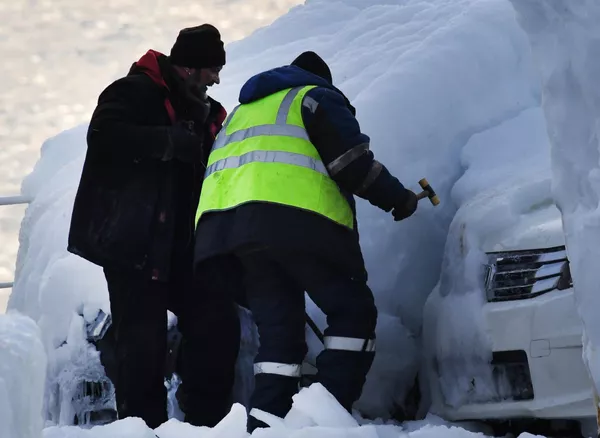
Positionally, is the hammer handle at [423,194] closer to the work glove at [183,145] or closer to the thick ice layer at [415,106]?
the thick ice layer at [415,106]

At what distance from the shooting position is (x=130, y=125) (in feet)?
12.2

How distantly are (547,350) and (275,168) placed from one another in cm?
112

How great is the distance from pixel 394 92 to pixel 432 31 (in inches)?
29.8

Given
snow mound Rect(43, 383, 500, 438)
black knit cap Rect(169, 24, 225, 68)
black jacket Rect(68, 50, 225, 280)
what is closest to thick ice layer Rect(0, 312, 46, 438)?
snow mound Rect(43, 383, 500, 438)

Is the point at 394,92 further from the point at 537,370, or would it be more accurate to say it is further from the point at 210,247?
the point at 537,370

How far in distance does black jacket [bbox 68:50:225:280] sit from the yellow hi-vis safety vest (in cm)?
29

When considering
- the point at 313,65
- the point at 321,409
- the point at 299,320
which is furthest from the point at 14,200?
the point at 321,409

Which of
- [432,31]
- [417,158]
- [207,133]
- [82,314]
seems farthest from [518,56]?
[82,314]

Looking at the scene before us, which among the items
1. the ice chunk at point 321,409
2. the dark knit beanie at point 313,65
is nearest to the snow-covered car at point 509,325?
the dark knit beanie at point 313,65

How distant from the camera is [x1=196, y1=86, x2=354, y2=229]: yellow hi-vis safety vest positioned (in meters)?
3.34

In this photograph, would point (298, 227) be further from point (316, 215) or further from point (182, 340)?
point (182, 340)

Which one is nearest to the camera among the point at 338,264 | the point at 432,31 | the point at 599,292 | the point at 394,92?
the point at 599,292

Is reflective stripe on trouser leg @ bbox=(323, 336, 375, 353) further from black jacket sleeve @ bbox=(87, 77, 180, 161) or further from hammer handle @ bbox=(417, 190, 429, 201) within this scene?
black jacket sleeve @ bbox=(87, 77, 180, 161)

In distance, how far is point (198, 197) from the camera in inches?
155
